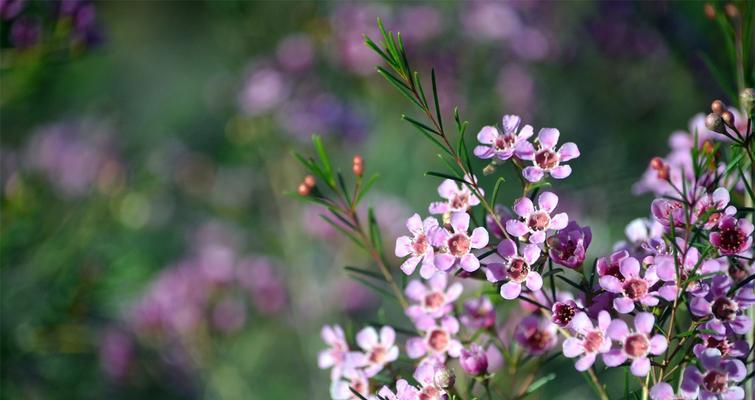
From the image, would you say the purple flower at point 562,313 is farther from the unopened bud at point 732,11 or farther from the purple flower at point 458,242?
the unopened bud at point 732,11

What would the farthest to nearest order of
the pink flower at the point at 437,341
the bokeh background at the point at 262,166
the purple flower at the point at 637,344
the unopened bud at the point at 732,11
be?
1. the bokeh background at the point at 262,166
2. the unopened bud at the point at 732,11
3. the pink flower at the point at 437,341
4. the purple flower at the point at 637,344

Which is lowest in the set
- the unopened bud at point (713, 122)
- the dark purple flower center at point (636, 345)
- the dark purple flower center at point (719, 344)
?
the dark purple flower center at point (719, 344)

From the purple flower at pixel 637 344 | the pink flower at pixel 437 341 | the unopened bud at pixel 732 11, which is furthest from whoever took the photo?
the unopened bud at pixel 732 11

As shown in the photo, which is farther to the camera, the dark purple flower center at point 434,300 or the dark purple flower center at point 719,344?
the dark purple flower center at point 434,300

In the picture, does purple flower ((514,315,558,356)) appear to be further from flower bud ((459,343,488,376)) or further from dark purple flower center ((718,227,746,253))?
dark purple flower center ((718,227,746,253))

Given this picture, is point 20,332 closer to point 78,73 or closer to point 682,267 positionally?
point 682,267

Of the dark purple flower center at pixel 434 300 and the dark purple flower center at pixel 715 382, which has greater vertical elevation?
the dark purple flower center at pixel 715 382

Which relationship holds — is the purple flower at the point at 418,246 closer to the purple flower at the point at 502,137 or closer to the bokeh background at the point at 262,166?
the purple flower at the point at 502,137

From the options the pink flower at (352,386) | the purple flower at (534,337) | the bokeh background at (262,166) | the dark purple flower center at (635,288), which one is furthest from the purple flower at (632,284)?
the bokeh background at (262,166)
